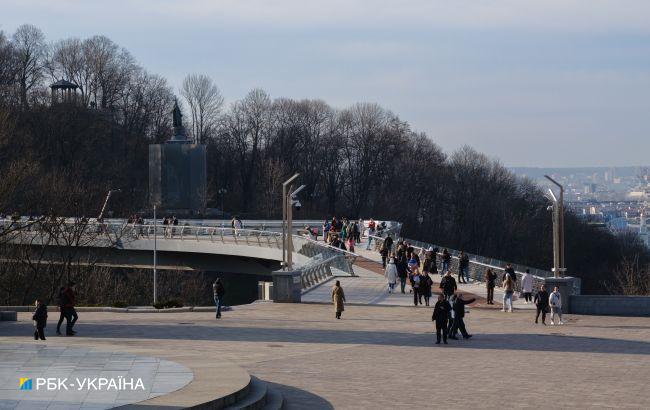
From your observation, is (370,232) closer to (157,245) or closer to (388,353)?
(157,245)

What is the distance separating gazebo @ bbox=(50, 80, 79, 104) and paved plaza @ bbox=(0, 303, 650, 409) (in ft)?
233

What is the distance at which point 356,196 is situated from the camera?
112688 mm

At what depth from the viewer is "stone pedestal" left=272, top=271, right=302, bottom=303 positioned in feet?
125

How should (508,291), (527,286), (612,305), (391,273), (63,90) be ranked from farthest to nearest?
(63,90) < (391,273) < (527,286) < (612,305) < (508,291)

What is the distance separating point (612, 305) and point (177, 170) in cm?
4642

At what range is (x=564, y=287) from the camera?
35.6 meters

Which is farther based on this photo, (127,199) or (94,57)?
(94,57)

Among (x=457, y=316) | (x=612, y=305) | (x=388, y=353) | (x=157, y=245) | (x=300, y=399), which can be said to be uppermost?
(x=157, y=245)

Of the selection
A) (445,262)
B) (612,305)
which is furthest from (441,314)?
(445,262)

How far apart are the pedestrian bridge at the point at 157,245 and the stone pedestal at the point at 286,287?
1757 cm

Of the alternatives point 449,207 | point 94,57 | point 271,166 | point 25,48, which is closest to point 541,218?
point 449,207

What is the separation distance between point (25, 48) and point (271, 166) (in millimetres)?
30501

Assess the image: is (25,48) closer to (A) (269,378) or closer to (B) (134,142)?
(B) (134,142)

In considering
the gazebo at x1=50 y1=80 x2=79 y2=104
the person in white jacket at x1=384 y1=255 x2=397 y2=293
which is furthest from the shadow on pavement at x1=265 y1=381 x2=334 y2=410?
the gazebo at x1=50 y1=80 x2=79 y2=104
